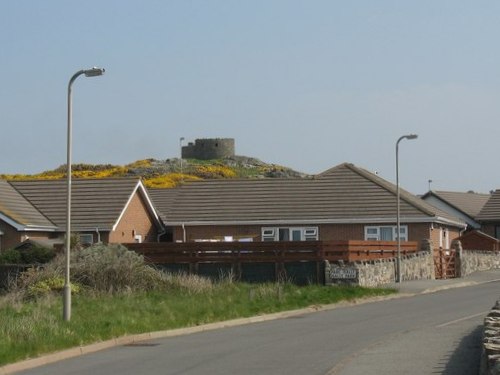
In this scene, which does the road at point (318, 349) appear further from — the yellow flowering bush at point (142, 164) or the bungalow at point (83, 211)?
the yellow flowering bush at point (142, 164)

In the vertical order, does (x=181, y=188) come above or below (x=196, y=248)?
above

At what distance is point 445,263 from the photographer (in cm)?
4847

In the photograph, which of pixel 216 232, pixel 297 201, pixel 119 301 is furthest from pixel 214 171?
pixel 119 301

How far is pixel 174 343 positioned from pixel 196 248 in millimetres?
17892

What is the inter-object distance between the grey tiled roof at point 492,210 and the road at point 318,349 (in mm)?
50044

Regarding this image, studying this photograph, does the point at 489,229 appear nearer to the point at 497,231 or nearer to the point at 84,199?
the point at 497,231

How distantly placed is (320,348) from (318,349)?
0.64ft

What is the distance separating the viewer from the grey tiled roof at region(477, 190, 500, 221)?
7788 cm

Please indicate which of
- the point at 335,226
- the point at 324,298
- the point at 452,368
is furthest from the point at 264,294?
the point at 335,226

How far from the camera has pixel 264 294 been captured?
32344 millimetres

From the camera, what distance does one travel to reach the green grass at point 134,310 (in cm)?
2022

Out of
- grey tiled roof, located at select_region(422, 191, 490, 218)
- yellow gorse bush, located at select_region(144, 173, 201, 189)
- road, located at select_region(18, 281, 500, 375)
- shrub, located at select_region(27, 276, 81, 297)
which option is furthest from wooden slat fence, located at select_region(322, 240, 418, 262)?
yellow gorse bush, located at select_region(144, 173, 201, 189)

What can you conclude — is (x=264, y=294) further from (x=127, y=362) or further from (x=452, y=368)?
Answer: (x=452, y=368)

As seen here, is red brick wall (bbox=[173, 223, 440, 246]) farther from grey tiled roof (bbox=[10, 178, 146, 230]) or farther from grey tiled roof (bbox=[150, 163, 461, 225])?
grey tiled roof (bbox=[10, 178, 146, 230])
